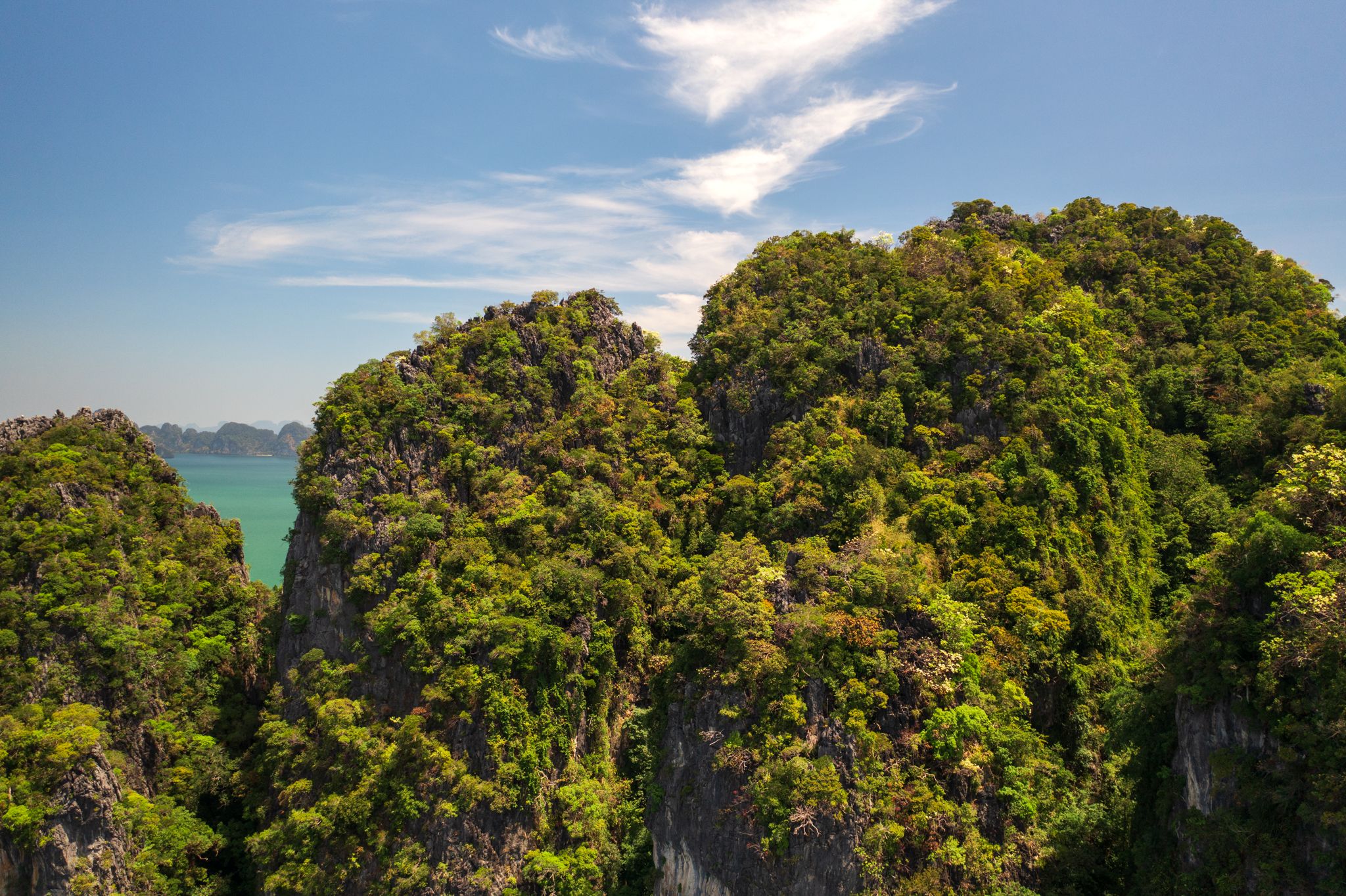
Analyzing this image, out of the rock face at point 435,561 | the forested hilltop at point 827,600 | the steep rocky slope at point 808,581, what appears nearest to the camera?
Answer: the forested hilltop at point 827,600

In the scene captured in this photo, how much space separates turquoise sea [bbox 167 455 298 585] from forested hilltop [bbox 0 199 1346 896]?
56.4ft

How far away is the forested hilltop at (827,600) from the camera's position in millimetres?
20516

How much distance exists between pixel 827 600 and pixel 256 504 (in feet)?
411

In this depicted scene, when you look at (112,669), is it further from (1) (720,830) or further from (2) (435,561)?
(1) (720,830)

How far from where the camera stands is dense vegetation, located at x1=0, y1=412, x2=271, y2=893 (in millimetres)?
25719

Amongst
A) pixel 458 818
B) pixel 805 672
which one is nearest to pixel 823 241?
pixel 805 672

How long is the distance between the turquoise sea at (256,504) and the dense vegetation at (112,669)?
22.5ft

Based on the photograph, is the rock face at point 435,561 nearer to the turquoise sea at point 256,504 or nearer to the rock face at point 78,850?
the rock face at point 78,850

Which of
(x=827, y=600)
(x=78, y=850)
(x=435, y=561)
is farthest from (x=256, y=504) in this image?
(x=827, y=600)

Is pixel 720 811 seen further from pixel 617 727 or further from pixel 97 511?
pixel 97 511

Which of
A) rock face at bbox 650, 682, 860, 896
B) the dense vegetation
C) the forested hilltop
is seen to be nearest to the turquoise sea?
the dense vegetation

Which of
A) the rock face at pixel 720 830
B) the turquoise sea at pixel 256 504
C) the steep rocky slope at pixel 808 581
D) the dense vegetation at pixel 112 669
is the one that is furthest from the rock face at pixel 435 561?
the turquoise sea at pixel 256 504

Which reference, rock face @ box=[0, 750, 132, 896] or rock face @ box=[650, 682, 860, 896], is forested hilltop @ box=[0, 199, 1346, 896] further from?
rock face @ box=[0, 750, 132, 896]

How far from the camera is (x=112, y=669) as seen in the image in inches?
1152
